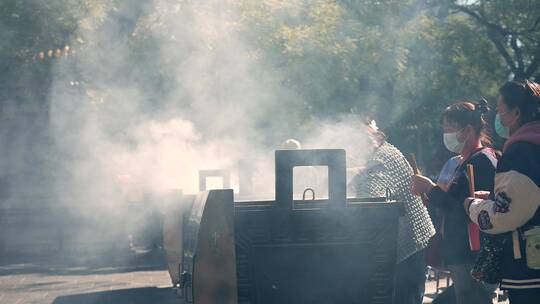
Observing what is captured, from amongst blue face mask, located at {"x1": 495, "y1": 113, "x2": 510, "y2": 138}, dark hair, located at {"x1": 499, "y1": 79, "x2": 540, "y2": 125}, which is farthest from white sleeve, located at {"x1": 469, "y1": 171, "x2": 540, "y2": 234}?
blue face mask, located at {"x1": 495, "y1": 113, "x2": 510, "y2": 138}

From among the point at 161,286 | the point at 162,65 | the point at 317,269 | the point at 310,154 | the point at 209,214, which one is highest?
the point at 162,65

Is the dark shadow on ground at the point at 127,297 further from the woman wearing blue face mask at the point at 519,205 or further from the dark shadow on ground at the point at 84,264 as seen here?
the woman wearing blue face mask at the point at 519,205

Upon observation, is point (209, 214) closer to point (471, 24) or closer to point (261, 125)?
point (261, 125)

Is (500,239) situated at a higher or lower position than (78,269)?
higher

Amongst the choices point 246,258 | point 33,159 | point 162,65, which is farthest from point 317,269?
point 33,159

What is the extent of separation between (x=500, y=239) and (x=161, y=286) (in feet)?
20.0

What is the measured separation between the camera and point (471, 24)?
20656 millimetres

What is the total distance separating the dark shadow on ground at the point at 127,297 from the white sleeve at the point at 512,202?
16.5ft

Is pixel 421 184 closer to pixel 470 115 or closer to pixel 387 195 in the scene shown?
pixel 387 195

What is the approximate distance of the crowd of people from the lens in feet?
12.5

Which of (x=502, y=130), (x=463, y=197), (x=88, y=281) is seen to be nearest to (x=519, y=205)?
(x=502, y=130)

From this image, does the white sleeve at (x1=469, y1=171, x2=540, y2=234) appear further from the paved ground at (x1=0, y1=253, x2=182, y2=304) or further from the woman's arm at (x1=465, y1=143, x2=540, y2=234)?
the paved ground at (x1=0, y1=253, x2=182, y2=304)

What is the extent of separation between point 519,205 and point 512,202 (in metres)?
0.03

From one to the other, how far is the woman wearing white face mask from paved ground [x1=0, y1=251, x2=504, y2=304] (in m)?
3.11
